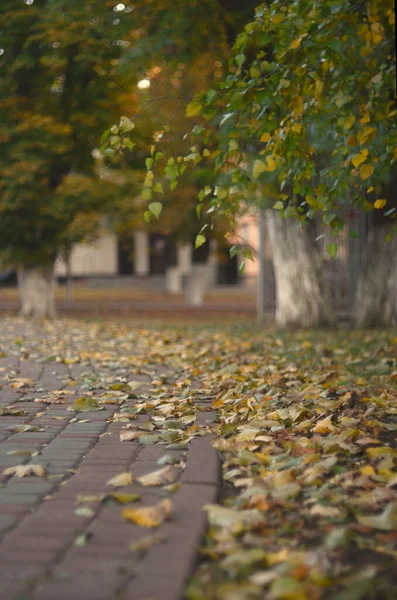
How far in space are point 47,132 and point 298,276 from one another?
271 inches

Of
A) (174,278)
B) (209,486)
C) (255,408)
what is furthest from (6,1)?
(174,278)

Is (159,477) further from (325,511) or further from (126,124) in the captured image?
(126,124)

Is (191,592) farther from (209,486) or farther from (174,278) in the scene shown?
(174,278)

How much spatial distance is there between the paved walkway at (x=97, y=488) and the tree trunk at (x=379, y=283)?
8182 millimetres

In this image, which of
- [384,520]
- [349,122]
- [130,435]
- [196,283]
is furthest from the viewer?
[196,283]

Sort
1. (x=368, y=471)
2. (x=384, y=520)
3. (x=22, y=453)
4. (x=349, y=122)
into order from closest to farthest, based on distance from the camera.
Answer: (x=384, y=520) < (x=368, y=471) < (x=22, y=453) < (x=349, y=122)

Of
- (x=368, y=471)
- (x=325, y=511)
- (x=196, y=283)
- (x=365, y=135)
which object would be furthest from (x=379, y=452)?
(x=196, y=283)

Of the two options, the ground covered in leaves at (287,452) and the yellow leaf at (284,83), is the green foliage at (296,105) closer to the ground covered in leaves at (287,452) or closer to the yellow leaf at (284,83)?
the yellow leaf at (284,83)

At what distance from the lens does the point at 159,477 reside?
423 cm

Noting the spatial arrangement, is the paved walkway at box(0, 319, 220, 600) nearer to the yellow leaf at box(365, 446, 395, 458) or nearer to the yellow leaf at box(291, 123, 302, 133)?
the yellow leaf at box(365, 446, 395, 458)

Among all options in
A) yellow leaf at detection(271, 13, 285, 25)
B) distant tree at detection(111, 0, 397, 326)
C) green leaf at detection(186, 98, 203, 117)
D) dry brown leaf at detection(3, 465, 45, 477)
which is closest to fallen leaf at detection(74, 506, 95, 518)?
dry brown leaf at detection(3, 465, 45, 477)

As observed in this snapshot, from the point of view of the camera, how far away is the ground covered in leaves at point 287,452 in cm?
297

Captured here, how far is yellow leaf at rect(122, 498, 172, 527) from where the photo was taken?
351cm

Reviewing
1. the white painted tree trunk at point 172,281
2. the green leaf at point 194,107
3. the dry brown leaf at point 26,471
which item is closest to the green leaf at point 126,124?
the green leaf at point 194,107
